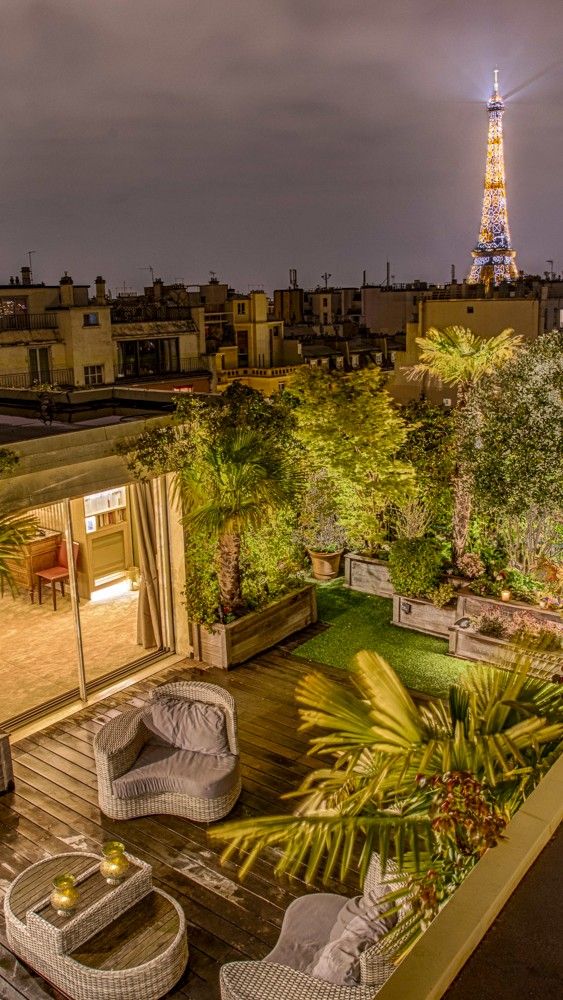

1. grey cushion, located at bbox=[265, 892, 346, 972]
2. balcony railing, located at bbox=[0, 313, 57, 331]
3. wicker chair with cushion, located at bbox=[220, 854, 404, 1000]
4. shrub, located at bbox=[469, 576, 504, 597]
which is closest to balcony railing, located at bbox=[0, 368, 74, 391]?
balcony railing, located at bbox=[0, 313, 57, 331]

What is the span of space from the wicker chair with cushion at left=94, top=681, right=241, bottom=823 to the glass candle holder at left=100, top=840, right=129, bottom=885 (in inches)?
50.5

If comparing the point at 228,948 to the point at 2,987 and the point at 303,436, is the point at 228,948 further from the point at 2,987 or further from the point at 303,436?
the point at 303,436

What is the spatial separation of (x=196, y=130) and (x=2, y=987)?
226 feet

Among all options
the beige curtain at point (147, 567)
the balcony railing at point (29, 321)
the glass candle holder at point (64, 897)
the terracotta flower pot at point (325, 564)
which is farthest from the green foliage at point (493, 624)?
the balcony railing at point (29, 321)

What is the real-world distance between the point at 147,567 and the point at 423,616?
347 centimetres

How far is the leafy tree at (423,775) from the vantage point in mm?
2637

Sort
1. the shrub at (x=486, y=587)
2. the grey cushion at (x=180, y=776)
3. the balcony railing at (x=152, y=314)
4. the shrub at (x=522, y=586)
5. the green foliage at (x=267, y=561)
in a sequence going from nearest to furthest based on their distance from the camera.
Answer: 1. the grey cushion at (x=180, y=776)
2. the green foliage at (x=267, y=561)
3. the shrub at (x=522, y=586)
4. the shrub at (x=486, y=587)
5. the balcony railing at (x=152, y=314)

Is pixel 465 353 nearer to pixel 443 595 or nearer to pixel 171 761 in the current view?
pixel 443 595

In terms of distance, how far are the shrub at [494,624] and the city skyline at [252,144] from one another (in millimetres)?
9647

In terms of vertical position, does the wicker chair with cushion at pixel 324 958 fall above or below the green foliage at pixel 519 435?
below

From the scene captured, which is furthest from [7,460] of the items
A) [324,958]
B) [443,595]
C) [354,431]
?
[443,595]

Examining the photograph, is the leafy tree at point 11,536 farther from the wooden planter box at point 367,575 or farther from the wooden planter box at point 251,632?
the wooden planter box at point 367,575

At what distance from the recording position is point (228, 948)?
4914 mm

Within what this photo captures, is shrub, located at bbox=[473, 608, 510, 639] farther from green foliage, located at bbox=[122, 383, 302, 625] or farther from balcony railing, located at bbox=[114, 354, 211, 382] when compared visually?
balcony railing, located at bbox=[114, 354, 211, 382]
